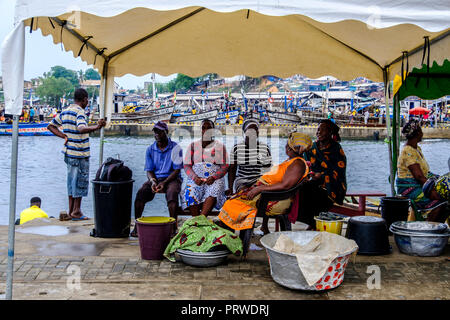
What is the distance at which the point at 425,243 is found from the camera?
4484 millimetres

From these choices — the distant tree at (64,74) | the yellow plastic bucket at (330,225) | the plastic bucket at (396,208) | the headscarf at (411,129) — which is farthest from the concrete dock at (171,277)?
the distant tree at (64,74)

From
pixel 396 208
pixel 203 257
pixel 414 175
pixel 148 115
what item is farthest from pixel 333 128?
pixel 148 115

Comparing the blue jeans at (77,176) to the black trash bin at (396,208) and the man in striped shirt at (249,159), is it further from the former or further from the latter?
the black trash bin at (396,208)

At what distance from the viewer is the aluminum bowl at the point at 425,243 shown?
4.46 m

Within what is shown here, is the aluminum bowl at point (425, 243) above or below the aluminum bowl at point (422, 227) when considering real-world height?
below

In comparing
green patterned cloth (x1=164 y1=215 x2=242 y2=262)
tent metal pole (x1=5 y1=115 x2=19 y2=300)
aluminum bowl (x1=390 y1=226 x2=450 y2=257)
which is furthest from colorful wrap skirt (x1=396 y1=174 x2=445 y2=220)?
tent metal pole (x1=5 y1=115 x2=19 y2=300)

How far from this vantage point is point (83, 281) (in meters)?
3.75

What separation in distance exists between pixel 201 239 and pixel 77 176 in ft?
8.30

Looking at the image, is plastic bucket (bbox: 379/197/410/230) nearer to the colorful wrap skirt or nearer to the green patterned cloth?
the colorful wrap skirt

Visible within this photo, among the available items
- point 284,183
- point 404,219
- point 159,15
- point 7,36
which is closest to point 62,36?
point 159,15

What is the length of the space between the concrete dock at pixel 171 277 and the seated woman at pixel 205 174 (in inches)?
31.3

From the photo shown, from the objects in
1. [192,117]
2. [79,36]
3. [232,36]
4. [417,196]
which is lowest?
[417,196]

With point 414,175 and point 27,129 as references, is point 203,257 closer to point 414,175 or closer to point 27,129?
point 414,175

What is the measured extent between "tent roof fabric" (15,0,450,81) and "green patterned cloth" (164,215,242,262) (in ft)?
6.49
